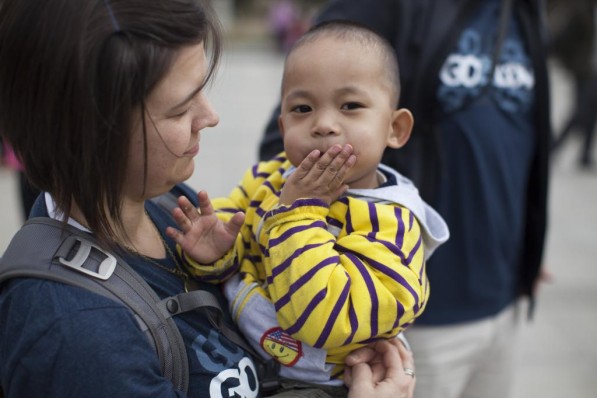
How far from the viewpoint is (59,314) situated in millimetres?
1135

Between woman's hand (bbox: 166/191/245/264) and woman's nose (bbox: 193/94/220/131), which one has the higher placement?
woman's nose (bbox: 193/94/220/131)

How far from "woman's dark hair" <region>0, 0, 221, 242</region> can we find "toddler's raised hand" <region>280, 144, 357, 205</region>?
1.16 ft

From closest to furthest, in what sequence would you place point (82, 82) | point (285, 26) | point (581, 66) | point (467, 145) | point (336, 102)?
point (82, 82) < point (336, 102) < point (467, 145) < point (581, 66) < point (285, 26)

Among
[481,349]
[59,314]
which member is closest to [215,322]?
[59,314]

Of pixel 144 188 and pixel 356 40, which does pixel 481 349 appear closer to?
pixel 356 40

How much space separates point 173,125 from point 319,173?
1.07 feet

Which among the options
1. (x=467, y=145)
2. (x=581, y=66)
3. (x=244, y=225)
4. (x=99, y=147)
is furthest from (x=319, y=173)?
(x=581, y=66)

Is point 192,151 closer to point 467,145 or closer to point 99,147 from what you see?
point 99,147

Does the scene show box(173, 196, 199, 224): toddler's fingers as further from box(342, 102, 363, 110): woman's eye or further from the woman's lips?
box(342, 102, 363, 110): woman's eye

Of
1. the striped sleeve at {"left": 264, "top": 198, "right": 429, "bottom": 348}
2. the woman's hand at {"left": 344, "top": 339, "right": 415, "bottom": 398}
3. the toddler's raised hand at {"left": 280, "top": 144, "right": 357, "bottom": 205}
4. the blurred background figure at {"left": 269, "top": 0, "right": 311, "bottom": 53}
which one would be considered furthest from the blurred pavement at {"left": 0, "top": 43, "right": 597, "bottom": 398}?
the blurred background figure at {"left": 269, "top": 0, "right": 311, "bottom": 53}

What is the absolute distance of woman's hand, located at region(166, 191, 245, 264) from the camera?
59.5 inches

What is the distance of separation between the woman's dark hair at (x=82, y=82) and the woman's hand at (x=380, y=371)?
0.61 m

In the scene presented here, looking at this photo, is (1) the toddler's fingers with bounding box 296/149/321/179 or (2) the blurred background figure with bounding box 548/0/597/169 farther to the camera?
(2) the blurred background figure with bounding box 548/0/597/169

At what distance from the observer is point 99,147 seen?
4.04 feet
